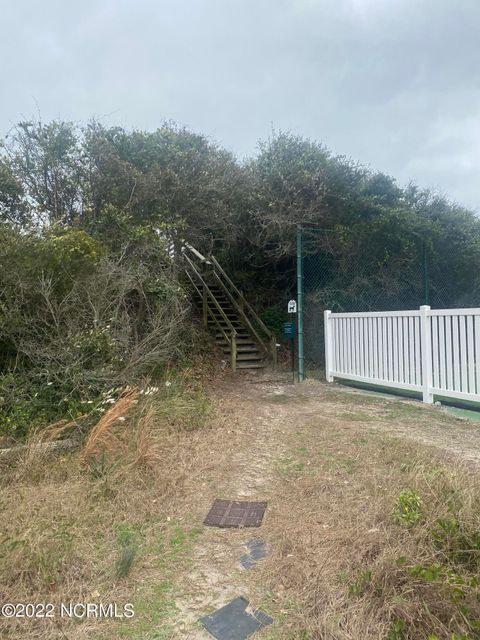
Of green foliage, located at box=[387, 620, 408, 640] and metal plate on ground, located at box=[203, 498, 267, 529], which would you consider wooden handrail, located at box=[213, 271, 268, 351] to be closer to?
metal plate on ground, located at box=[203, 498, 267, 529]

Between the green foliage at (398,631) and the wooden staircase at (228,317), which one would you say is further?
the wooden staircase at (228,317)

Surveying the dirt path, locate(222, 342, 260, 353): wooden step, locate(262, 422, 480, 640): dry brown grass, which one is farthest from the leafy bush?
locate(222, 342, 260, 353): wooden step

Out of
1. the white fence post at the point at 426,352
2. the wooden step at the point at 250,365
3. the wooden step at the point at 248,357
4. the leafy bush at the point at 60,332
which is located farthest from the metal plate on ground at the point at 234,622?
the wooden step at the point at 248,357

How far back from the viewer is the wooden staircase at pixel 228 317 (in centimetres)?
821

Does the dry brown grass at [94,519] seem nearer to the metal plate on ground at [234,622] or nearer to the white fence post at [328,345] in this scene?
the metal plate on ground at [234,622]

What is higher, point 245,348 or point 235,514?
point 245,348

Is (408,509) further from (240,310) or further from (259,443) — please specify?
(240,310)

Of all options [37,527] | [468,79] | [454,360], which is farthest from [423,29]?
[37,527]

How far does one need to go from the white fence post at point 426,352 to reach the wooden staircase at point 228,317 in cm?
351

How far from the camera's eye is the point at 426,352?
16.2 feet

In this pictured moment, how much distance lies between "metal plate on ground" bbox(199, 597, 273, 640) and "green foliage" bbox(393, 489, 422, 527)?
2.73 ft

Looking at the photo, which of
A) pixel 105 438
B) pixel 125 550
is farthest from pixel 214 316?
pixel 125 550

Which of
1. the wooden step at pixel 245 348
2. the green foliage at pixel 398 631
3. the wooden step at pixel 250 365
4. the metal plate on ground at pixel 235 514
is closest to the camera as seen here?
the green foliage at pixel 398 631

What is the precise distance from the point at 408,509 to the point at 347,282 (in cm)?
607
